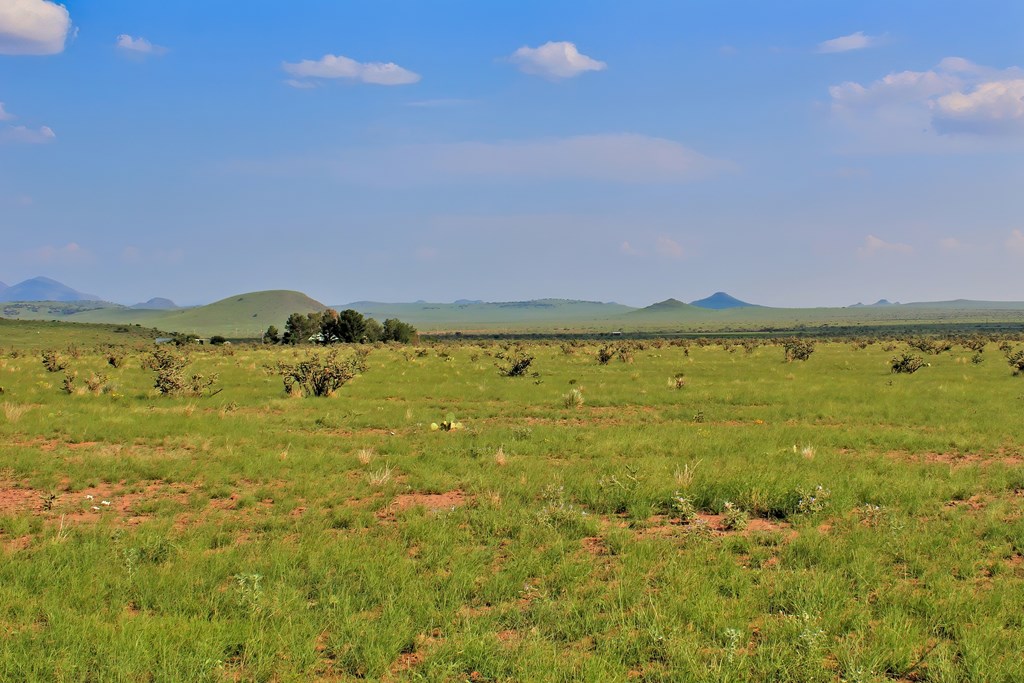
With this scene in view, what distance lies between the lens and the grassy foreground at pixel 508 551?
17.9 feet

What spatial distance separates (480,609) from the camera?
6.43 metres

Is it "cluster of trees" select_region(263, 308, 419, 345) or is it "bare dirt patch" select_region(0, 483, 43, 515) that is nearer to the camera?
"bare dirt patch" select_region(0, 483, 43, 515)

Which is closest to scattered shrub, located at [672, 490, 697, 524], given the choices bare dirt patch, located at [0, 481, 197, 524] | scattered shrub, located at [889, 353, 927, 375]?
bare dirt patch, located at [0, 481, 197, 524]

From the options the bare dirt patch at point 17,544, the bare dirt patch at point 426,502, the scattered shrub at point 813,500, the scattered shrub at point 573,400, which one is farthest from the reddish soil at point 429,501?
the scattered shrub at point 573,400

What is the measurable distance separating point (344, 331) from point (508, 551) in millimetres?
83447

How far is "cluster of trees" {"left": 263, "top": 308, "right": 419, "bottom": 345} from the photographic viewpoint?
286 feet

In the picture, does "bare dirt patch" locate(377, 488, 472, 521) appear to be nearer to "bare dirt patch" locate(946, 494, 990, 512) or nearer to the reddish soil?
the reddish soil

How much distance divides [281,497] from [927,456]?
13.1 meters

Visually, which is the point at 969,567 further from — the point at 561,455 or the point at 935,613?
Answer: the point at 561,455

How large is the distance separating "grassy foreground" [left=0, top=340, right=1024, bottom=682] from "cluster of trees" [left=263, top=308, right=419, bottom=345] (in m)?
69.3

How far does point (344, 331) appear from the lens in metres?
88.1

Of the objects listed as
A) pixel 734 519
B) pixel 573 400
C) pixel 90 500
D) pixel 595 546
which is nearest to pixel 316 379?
pixel 573 400

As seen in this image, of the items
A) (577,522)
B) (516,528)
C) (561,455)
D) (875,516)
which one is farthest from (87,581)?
(875,516)

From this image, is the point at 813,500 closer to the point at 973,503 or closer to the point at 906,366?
the point at 973,503
